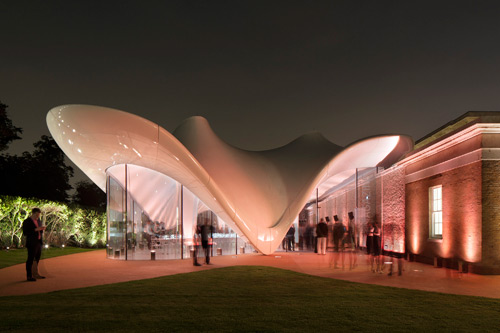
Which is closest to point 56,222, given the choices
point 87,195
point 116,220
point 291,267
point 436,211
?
point 116,220

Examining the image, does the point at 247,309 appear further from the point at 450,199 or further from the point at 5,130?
the point at 5,130

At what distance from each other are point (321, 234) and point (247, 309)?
1139cm

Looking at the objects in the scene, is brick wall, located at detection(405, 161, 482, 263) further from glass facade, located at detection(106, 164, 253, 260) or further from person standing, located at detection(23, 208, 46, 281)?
person standing, located at detection(23, 208, 46, 281)

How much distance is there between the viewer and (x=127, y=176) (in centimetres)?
1639

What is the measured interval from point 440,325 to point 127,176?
13074 mm

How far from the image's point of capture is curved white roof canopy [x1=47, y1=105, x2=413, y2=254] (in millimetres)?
Answer: 12883

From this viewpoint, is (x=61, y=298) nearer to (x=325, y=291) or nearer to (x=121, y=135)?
(x=325, y=291)

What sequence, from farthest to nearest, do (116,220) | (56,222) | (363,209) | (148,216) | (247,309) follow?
(56,222), (363,209), (148,216), (116,220), (247,309)

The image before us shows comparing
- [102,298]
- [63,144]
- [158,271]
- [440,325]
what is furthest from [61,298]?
[63,144]

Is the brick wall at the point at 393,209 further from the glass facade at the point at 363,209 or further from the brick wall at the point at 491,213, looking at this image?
the brick wall at the point at 491,213

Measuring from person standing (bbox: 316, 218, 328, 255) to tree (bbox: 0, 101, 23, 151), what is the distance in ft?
82.7

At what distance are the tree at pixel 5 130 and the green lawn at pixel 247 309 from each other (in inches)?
1069

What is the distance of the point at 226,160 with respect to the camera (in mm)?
18219

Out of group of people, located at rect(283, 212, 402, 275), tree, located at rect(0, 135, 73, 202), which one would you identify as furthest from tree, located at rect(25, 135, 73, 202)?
group of people, located at rect(283, 212, 402, 275)
